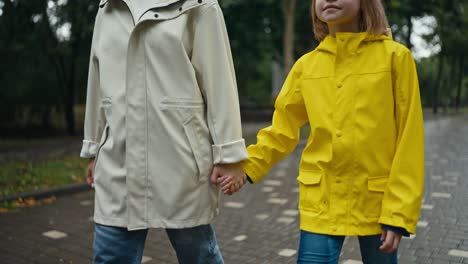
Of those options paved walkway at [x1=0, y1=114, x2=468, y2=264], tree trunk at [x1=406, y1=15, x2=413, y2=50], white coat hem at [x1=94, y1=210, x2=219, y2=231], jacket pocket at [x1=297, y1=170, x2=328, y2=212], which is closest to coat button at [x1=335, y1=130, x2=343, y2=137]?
jacket pocket at [x1=297, y1=170, x2=328, y2=212]

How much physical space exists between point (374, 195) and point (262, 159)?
52 cm

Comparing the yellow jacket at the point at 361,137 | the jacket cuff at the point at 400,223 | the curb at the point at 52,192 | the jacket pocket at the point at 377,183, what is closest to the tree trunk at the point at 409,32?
the curb at the point at 52,192

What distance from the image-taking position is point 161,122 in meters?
2.09

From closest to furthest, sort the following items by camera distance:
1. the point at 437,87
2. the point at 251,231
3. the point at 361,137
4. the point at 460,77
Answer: the point at 361,137 < the point at 251,231 < the point at 437,87 < the point at 460,77

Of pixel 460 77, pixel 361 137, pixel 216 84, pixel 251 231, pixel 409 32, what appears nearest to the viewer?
pixel 361 137

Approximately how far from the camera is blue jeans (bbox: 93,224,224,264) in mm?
2176

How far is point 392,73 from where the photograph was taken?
2.10 meters

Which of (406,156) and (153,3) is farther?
(153,3)

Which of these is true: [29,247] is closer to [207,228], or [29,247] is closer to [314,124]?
[207,228]

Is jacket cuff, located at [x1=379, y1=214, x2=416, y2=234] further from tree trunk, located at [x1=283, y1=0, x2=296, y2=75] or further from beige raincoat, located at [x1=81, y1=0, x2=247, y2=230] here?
tree trunk, located at [x1=283, y1=0, x2=296, y2=75]

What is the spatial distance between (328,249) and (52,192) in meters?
5.64

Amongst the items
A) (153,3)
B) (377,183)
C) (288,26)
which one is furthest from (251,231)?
(288,26)

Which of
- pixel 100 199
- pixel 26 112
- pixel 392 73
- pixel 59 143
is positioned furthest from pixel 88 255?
pixel 26 112

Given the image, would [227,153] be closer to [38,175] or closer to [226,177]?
[226,177]
